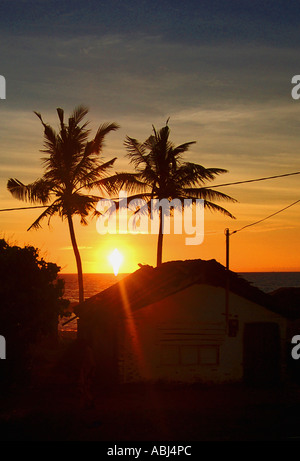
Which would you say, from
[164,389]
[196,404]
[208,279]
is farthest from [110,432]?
[208,279]

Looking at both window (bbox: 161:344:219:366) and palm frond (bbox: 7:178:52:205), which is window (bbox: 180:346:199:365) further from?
palm frond (bbox: 7:178:52:205)

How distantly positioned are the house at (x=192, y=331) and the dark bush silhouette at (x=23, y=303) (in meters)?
2.99

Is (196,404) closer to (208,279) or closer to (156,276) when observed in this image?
(208,279)

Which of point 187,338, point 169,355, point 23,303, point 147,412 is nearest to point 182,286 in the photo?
point 187,338

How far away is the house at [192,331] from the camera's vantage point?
879 inches

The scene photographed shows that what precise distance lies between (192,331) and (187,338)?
0.33 metres

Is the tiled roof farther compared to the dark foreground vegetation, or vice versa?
the tiled roof

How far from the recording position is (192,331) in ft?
75.2

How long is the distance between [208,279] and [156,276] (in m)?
3.12

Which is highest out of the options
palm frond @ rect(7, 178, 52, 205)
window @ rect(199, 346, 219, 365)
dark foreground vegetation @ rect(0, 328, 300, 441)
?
palm frond @ rect(7, 178, 52, 205)

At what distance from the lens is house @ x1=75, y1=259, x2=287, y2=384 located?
73.3 ft

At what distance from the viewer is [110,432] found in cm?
1534

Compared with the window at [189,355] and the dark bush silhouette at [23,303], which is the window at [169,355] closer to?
the window at [189,355]

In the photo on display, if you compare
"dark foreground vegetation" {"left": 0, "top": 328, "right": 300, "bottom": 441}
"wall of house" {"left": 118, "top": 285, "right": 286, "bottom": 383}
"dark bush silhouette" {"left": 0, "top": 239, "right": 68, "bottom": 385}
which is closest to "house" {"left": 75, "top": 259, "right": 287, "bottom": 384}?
"wall of house" {"left": 118, "top": 285, "right": 286, "bottom": 383}
